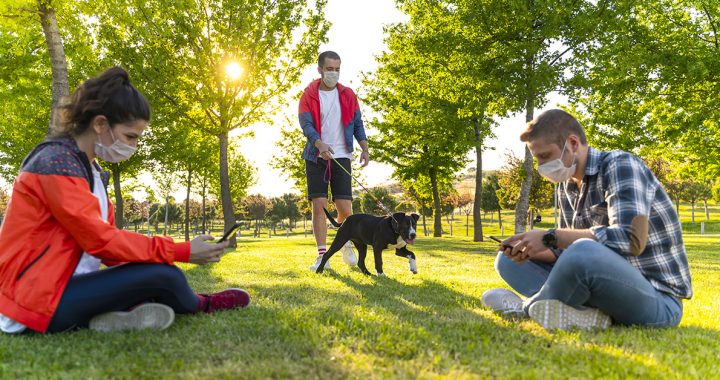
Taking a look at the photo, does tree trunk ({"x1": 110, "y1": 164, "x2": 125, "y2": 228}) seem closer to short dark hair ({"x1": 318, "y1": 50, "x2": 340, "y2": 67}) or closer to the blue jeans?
short dark hair ({"x1": 318, "y1": 50, "x2": 340, "y2": 67})

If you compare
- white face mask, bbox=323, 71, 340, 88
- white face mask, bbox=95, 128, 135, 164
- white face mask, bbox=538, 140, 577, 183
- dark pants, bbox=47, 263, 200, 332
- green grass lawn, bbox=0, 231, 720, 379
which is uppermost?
white face mask, bbox=323, 71, 340, 88

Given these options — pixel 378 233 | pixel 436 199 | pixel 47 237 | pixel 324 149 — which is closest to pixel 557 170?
pixel 47 237

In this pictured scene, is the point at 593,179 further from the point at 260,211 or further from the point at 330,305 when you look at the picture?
the point at 260,211

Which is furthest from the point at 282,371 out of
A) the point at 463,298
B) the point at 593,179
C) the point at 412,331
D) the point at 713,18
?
the point at 713,18

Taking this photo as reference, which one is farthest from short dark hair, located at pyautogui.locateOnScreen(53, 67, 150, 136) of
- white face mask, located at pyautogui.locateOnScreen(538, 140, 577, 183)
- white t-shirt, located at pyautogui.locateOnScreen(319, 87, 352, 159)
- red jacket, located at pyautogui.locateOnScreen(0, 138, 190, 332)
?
white t-shirt, located at pyautogui.locateOnScreen(319, 87, 352, 159)

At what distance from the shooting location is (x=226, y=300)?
3779 mm

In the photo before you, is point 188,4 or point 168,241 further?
point 188,4

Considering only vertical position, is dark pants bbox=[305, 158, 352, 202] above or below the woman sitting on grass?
above

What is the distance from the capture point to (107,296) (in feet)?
9.49

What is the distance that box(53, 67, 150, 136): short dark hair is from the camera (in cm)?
295

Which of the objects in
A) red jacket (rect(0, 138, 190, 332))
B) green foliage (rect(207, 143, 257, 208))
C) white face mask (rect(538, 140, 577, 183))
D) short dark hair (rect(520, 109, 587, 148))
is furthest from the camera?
green foliage (rect(207, 143, 257, 208))

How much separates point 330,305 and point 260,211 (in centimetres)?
7815

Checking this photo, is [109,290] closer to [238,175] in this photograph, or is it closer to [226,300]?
[226,300]

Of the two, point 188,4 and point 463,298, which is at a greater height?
point 188,4
